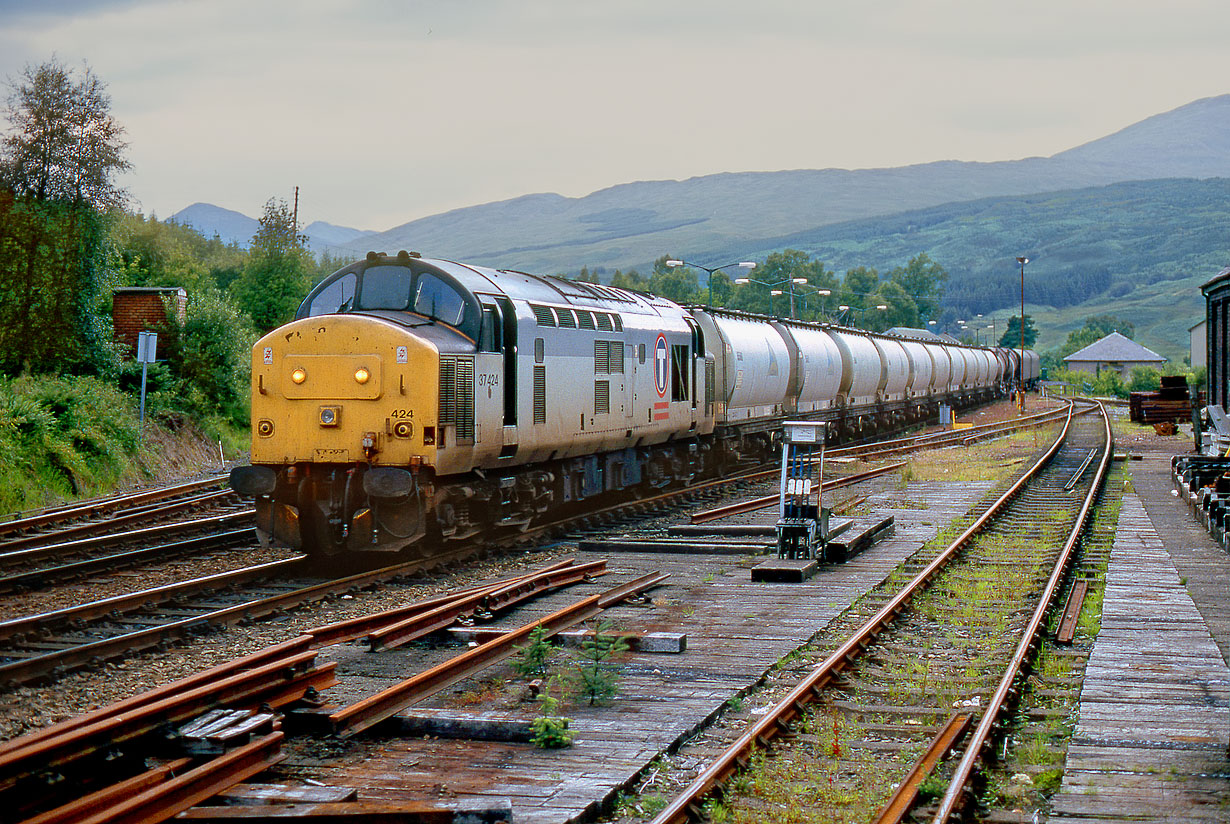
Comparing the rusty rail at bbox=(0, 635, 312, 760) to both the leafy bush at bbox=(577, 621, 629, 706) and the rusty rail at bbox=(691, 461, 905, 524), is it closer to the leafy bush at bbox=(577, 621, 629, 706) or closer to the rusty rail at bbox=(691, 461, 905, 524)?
the leafy bush at bbox=(577, 621, 629, 706)

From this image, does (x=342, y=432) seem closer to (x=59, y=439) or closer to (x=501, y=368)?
(x=501, y=368)

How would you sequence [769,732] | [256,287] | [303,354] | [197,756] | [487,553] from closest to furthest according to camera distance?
1. [197,756]
2. [769,732]
3. [303,354]
4. [487,553]
5. [256,287]

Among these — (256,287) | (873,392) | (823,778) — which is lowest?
(823,778)

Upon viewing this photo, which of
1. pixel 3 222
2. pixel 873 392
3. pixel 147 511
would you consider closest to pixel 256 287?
pixel 3 222

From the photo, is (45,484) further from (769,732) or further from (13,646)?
(769,732)

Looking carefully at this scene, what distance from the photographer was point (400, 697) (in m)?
8.89

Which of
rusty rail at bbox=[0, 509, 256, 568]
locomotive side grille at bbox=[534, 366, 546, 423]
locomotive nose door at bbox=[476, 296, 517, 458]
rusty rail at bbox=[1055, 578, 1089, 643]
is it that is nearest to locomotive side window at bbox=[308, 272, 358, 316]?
locomotive nose door at bbox=[476, 296, 517, 458]

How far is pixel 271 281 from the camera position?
151ft

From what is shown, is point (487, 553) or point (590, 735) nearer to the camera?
point (590, 735)

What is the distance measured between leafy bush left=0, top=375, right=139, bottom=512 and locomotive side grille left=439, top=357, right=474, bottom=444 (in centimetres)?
1086

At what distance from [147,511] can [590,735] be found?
13.9 meters

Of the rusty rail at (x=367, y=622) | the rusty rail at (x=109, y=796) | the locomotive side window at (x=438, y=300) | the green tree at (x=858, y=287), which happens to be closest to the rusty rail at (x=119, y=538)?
the locomotive side window at (x=438, y=300)

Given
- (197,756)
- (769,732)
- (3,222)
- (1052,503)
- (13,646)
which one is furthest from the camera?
(3,222)

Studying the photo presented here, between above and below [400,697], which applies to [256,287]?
above
